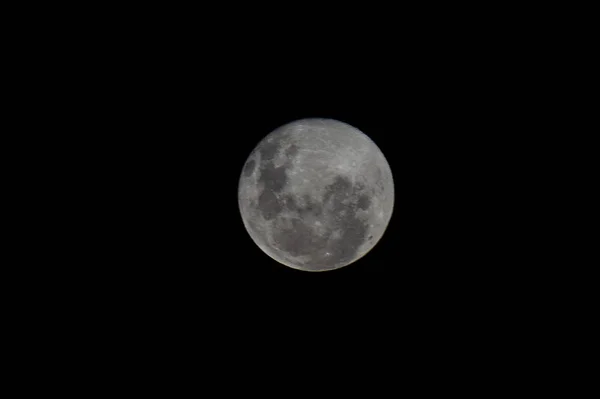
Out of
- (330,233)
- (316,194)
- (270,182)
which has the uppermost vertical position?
(270,182)

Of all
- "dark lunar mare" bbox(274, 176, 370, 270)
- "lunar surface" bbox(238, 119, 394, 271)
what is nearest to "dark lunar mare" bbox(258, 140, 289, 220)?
"lunar surface" bbox(238, 119, 394, 271)

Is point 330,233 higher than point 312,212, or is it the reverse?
point 312,212

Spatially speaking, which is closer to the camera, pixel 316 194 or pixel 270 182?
pixel 316 194

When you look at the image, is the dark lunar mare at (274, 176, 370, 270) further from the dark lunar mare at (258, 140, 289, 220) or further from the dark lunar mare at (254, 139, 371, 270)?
the dark lunar mare at (258, 140, 289, 220)

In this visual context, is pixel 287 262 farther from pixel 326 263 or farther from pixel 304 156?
pixel 304 156

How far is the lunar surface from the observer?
15.1 ft

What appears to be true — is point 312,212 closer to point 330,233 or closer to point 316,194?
point 316,194

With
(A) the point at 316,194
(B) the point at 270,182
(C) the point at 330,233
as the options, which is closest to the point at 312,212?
(A) the point at 316,194

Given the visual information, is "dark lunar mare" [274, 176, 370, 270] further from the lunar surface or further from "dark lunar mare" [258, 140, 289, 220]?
"dark lunar mare" [258, 140, 289, 220]

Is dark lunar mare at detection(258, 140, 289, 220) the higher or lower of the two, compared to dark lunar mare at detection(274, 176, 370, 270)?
higher

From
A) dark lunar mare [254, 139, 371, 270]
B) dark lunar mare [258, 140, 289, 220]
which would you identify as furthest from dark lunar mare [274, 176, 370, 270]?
dark lunar mare [258, 140, 289, 220]

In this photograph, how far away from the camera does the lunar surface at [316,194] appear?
4.61 m

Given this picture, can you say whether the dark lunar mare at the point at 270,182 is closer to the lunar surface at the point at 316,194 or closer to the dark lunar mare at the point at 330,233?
the lunar surface at the point at 316,194

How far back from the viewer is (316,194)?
457cm
